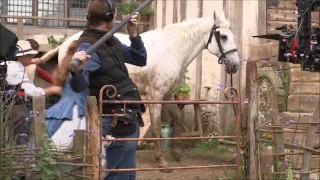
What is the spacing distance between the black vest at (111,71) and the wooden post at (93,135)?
22cm

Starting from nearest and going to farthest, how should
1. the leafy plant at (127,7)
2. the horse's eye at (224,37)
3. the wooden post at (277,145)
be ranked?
the wooden post at (277,145) < the horse's eye at (224,37) < the leafy plant at (127,7)

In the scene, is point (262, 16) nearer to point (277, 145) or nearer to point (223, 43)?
point (223, 43)

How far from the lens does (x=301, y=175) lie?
5.81 metres

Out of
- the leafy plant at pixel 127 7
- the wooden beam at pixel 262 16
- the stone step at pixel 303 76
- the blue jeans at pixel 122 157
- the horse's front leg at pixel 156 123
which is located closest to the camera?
the blue jeans at pixel 122 157

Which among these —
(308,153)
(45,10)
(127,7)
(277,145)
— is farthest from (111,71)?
(45,10)

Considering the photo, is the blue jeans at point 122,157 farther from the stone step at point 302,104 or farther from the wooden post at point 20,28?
the wooden post at point 20,28

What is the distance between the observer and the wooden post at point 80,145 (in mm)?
5059

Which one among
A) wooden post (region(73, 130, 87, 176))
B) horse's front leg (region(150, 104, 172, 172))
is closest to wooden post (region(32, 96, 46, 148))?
wooden post (region(73, 130, 87, 176))

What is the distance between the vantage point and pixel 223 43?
870cm

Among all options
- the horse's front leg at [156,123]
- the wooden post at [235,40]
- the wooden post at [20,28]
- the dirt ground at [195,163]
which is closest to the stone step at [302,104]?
the dirt ground at [195,163]

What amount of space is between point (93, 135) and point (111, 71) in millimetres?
690

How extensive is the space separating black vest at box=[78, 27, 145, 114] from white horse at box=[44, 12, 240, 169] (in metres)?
3.94

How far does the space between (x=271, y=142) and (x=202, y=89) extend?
19.4 feet

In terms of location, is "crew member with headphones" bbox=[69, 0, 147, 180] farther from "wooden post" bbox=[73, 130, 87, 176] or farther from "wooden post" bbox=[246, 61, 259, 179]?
"wooden post" bbox=[246, 61, 259, 179]
